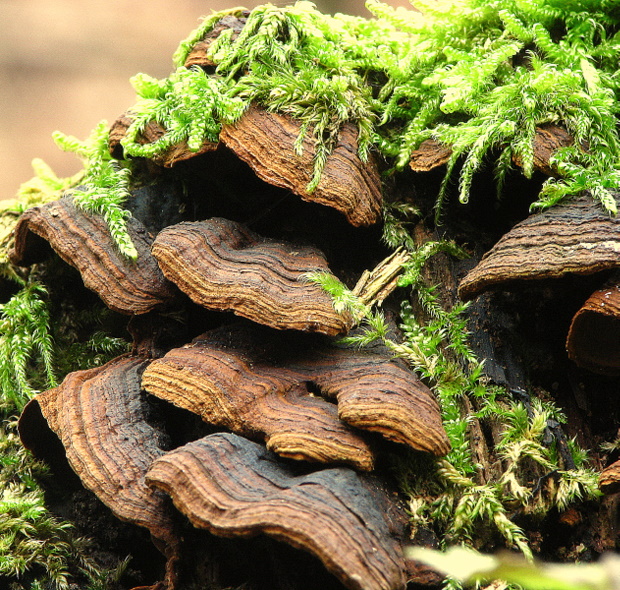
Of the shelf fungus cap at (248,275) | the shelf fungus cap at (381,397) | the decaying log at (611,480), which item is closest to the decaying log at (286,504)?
the shelf fungus cap at (381,397)

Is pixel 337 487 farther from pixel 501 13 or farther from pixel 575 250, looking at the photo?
pixel 501 13

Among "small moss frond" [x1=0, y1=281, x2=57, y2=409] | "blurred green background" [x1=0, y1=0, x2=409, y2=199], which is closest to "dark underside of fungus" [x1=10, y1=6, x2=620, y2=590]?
"small moss frond" [x1=0, y1=281, x2=57, y2=409]

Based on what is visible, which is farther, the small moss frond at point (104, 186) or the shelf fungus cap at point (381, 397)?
the small moss frond at point (104, 186)

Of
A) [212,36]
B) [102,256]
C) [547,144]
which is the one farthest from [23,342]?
[547,144]

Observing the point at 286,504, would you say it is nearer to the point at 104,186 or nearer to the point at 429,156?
the point at 429,156

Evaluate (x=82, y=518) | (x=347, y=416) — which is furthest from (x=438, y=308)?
(x=82, y=518)

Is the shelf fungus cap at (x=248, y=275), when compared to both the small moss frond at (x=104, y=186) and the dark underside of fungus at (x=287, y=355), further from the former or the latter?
the small moss frond at (x=104, y=186)
